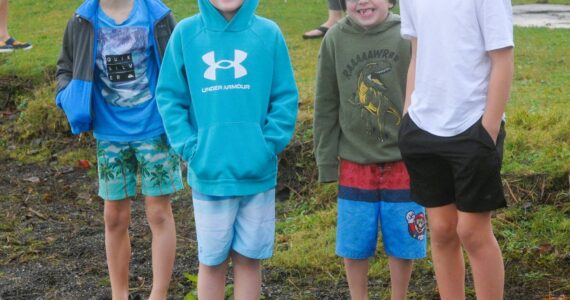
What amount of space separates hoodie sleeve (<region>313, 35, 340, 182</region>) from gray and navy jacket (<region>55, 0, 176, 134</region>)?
2.59 feet

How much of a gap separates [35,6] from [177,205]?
7348 mm

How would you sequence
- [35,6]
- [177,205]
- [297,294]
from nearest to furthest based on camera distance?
1. [297,294]
2. [177,205]
3. [35,6]

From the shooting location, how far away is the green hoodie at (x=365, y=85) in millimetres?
4379

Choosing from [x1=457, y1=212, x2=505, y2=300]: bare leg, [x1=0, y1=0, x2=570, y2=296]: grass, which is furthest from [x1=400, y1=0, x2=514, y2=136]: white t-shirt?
[x1=0, y1=0, x2=570, y2=296]: grass

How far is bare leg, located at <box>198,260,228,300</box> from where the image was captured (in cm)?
433

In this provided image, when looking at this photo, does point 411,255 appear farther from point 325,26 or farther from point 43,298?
point 325,26

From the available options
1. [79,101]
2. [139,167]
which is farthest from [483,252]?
[79,101]

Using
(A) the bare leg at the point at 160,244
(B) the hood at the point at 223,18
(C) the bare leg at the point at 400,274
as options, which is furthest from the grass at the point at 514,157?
(B) the hood at the point at 223,18

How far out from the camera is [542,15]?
466 inches

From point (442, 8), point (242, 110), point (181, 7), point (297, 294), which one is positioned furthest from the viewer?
point (181, 7)

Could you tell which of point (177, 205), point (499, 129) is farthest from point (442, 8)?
point (177, 205)

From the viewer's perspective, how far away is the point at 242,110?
411 cm

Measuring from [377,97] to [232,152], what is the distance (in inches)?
28.6

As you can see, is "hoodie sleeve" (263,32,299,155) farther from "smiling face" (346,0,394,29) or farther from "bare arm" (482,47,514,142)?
"bare arm" (482,47,514,142)
